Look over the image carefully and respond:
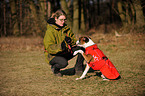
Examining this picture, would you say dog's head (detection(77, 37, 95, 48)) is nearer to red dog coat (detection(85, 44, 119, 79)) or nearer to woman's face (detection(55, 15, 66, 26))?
red dog coat (detection(85, 44, 119, 79))


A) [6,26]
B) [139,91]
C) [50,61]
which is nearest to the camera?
[139,91]

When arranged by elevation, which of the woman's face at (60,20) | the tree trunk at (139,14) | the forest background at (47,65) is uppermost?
the tree trunk at (139,14)

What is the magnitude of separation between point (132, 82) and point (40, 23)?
767 cm

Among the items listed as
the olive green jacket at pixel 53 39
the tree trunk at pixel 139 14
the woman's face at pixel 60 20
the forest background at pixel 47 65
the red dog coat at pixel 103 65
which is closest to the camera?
the forest background at pixel 47 65

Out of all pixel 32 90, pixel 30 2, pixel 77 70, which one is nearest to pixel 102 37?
pixel 30 2

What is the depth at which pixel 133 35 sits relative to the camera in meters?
10.1

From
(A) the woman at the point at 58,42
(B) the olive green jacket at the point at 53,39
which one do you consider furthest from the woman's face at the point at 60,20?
(B) the olive green jacket at the point at 53,39

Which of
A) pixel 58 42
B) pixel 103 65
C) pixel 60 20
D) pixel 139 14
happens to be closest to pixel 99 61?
pixel 103 65

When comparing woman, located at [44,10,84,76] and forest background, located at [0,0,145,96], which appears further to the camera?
woman, located at [44,10,84,76]

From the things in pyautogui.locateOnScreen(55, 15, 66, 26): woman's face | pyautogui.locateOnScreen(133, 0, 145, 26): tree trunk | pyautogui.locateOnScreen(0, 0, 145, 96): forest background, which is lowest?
pyautogui.locateOnScreen(0, 0, 145, 96): forest background

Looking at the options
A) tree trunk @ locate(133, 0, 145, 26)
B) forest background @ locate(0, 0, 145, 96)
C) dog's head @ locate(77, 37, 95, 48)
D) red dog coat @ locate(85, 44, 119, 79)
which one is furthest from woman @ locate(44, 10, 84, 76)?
tree trunk @ locate(133, 0, 145, 26)

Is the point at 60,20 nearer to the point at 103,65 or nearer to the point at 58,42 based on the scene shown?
the point at 58,42

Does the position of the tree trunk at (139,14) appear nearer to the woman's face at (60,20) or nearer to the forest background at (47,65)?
the forest background at (47,65)

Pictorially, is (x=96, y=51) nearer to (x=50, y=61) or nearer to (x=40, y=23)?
(x=50, y=61)
